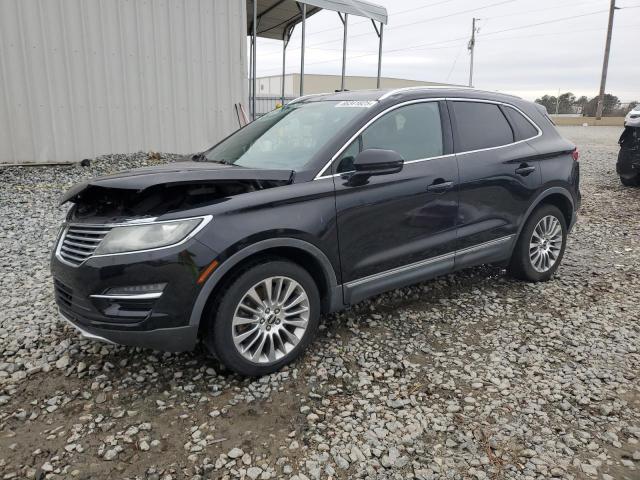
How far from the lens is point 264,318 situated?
3.00 metres

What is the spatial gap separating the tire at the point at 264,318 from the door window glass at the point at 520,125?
261 centimetres

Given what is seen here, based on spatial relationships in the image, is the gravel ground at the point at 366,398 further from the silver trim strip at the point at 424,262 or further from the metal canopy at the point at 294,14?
the metal canopy at the point at 294,14

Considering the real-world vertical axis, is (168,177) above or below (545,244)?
above

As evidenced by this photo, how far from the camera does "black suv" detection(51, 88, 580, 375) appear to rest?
2.69m

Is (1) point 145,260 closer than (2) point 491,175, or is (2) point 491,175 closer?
(1) point 145,260

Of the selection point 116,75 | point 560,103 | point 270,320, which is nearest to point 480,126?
point 270,320

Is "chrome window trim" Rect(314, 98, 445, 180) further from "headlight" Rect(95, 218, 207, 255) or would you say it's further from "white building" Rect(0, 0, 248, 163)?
"white building" Rect(0, 0, 248, 163)

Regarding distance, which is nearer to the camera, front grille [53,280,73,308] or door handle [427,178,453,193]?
front grille [53,280,73,308]

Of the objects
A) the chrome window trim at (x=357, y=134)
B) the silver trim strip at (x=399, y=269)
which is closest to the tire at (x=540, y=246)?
the silver trim strip at (x=399, y=269)

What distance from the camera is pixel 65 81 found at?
9320 mm

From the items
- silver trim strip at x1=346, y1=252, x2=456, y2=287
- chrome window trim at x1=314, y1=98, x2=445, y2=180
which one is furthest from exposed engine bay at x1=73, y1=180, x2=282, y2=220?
silver trim strip at x1=346, y1=252, x2=456, y2=287

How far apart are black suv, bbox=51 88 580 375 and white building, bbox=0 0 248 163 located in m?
6.87

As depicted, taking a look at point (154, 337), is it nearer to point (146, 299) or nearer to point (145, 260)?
point (146, 299)

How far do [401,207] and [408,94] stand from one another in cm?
93
